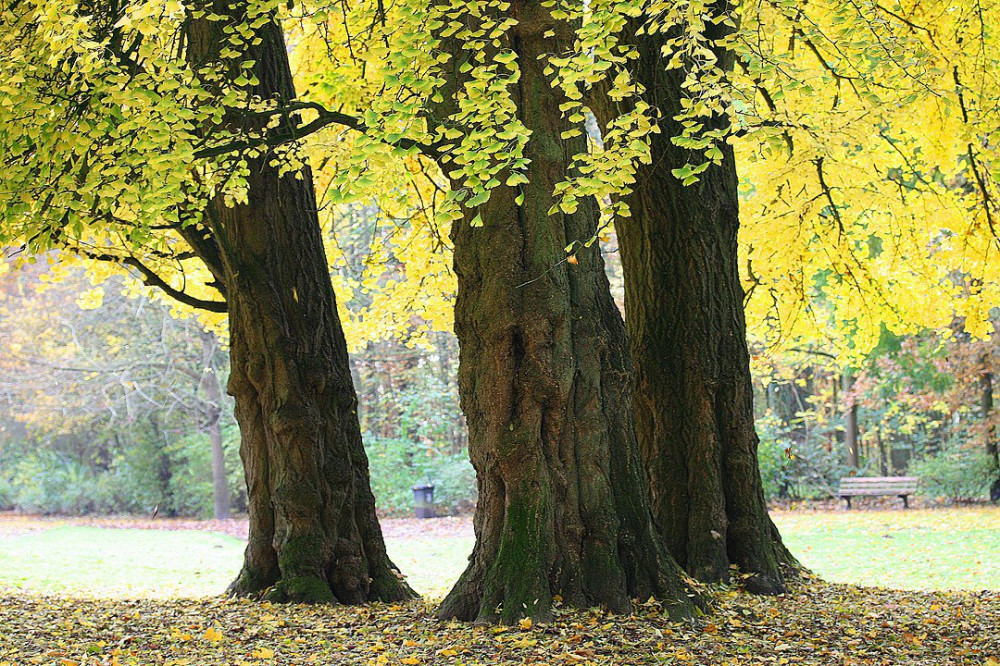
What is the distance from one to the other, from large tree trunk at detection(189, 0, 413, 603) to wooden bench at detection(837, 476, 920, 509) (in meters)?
14.2

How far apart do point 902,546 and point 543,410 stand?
1059 centimetres

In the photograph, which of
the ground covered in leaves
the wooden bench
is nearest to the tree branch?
the ground covered in leaves

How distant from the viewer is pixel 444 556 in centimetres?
1589

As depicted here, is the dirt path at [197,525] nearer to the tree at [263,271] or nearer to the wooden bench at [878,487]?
the wooden bench at [878,487]

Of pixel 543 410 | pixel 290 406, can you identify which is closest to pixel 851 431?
pixel 290 406

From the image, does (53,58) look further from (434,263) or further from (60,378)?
(60,378)

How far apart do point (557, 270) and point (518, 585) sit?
73.3 inches

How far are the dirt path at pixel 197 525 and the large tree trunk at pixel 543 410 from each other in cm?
1299

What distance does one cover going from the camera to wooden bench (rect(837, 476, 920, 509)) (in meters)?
19.4

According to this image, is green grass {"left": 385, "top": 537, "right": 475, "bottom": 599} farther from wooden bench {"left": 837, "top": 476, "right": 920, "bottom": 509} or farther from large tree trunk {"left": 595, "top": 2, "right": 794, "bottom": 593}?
wooden bench {"left": 837, "top": 476, "right": 920, "bottom": 509}

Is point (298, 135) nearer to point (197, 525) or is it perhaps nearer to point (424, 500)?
point (424, 500)

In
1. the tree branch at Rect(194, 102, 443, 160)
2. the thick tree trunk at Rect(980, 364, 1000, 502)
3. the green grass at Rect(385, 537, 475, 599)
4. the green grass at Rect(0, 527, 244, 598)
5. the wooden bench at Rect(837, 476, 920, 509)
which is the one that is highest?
the tree branch at Rect(194, 102, 443, 160)

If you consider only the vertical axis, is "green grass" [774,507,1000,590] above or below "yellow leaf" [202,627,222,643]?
below

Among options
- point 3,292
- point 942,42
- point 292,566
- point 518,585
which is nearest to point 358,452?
point 292,566
